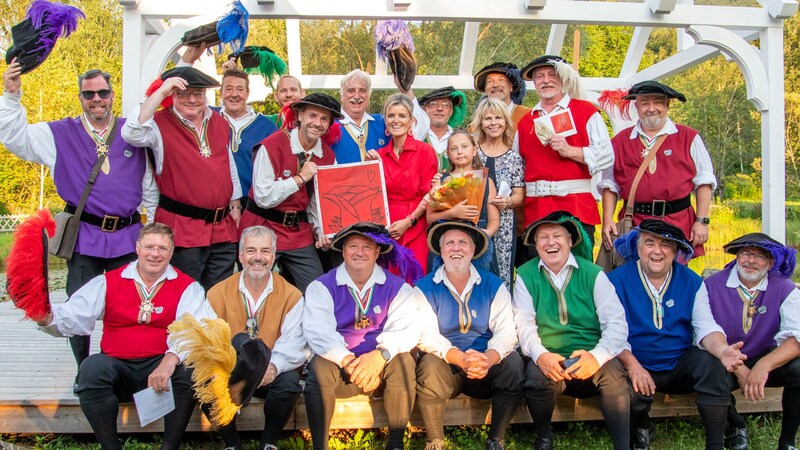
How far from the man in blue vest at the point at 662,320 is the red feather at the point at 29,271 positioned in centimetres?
321

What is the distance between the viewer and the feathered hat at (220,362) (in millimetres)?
3367

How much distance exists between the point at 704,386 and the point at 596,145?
1.73m

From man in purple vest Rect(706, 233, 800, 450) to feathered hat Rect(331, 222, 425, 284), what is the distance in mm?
1853

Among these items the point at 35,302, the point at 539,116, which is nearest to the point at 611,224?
the point at 539,116

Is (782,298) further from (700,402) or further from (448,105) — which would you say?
(448,105)

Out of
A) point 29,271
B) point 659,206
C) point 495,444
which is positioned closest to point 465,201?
point 659,206

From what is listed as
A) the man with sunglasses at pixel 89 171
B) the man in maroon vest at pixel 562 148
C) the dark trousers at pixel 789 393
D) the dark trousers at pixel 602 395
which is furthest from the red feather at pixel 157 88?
the dark trousers at pixel 789 393

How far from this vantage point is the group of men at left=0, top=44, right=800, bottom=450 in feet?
12.5

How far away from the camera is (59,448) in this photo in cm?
407

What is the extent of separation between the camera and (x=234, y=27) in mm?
4754

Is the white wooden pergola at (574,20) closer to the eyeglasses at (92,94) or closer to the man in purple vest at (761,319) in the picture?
the eyeglasses at (92,94)

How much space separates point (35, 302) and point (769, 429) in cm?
445

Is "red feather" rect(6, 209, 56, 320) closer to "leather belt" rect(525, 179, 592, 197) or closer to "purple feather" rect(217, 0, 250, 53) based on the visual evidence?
"purple feather" rect(217, 0, 250, 53)

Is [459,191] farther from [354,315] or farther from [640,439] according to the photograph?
[640,439]
